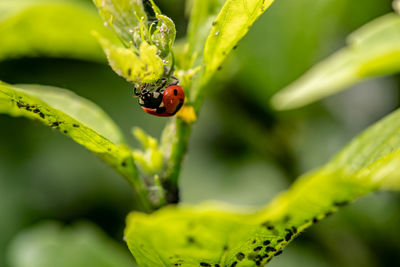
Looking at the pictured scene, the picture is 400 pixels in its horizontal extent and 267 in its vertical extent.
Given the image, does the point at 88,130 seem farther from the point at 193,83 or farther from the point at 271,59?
the point at 271,59

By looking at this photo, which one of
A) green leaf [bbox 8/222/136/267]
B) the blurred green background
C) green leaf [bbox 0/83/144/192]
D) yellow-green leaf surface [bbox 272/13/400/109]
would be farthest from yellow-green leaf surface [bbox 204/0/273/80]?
the blurred green background

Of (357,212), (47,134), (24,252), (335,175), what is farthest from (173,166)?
(47,134)

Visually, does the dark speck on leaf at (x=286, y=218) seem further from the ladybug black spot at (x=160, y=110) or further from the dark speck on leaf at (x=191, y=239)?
the ladybug black spot at (x=160, y=110)

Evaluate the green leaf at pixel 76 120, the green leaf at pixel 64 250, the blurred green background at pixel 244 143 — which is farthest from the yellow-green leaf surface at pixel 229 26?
the blurred green background at pixel 244 143

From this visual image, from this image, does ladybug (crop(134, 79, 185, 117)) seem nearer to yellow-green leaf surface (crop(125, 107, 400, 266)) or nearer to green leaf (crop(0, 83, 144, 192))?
green leaf (crop(0, 83, 144, 192))

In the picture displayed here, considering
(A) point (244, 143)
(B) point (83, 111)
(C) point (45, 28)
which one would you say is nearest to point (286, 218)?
(B) point (83, 111)

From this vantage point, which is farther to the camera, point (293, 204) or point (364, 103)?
point (364, 103)

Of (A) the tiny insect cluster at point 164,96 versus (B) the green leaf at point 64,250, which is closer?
(A) the tiny insect cluster at point 164,96
